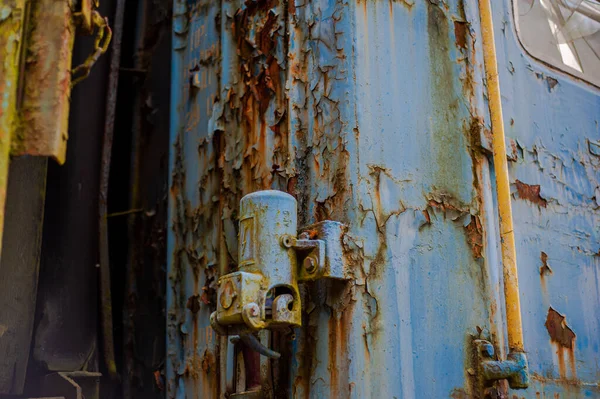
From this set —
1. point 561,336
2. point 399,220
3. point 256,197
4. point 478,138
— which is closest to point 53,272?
point 256,197

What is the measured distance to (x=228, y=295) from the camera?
1.41 meters

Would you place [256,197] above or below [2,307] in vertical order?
above

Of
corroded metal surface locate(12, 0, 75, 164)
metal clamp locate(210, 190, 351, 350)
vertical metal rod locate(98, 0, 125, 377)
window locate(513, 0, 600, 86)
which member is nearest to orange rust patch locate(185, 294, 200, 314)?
vertical metal rod locate(98, 0, 125, 377)

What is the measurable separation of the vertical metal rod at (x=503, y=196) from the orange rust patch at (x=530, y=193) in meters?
0.24

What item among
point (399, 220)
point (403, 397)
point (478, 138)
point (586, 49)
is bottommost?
point (403, 397)

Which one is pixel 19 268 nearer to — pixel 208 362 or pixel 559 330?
pixel 208 362

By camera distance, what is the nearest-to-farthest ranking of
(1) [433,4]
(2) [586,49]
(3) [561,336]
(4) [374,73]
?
1. (4) [374,73]
2. (1) [433,4]
3. (3) [561,336]
4. (2) [586,49]

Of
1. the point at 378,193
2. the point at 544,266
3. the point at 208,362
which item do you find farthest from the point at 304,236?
the point at 544,266

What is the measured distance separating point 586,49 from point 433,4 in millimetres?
889

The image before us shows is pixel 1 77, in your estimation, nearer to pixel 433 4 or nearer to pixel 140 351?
pixel 433 4

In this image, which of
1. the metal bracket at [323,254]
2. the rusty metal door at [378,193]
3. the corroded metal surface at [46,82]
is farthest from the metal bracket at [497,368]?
the corroded metal surface at [46,82]

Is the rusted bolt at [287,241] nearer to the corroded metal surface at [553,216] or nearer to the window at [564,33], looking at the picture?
the corroded metal surface at [553,216]

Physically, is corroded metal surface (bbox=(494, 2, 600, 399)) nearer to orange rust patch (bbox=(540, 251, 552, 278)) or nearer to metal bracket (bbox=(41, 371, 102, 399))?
orange rust patch (bbox=(540, 251, 552, 278))

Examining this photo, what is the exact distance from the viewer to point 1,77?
1.09m
